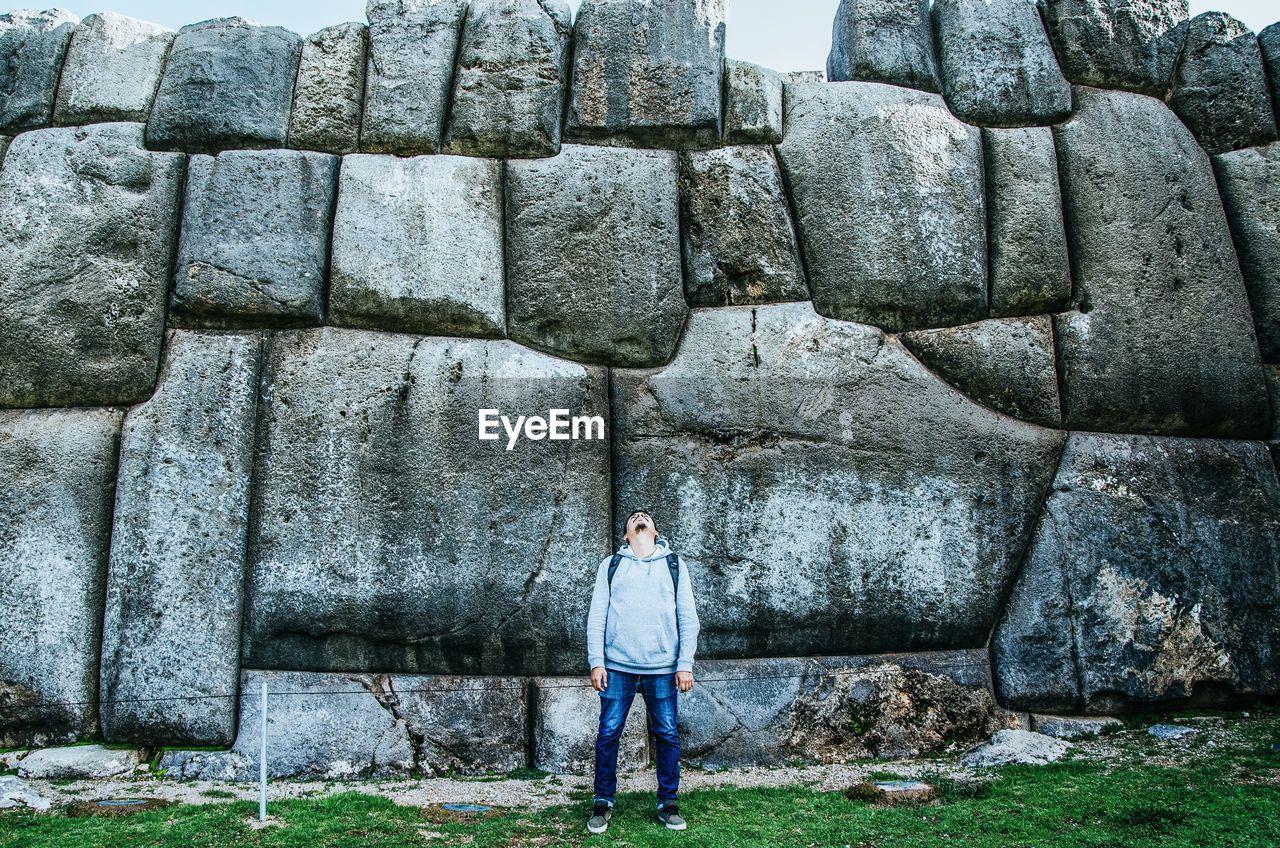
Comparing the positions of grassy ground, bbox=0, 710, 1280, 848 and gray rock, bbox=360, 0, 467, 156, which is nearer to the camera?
grassy ground, bbox=0, 710, 1280, 848

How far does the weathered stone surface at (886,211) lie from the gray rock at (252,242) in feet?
11.3

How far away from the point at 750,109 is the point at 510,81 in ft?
5.85

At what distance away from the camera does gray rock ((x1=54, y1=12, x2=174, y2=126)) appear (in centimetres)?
570

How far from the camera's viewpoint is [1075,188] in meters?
5.94

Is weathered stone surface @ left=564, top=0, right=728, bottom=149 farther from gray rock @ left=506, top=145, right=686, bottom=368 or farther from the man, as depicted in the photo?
the man

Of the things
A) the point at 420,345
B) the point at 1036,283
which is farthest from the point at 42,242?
the point at 1036,283

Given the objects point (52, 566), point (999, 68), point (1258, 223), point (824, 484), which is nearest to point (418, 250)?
point (52, 566)

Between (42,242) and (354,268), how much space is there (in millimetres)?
2132

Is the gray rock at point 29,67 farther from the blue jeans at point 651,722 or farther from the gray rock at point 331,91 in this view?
the blue jeans at point 651,722

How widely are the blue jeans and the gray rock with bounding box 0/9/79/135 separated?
5748mm

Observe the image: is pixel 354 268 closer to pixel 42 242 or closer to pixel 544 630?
pixel 42 242

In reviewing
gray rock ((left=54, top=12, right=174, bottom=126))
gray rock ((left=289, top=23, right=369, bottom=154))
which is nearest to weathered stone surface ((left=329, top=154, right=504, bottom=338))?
gray rock ((left=289, top=23, right=369, bottom=154))


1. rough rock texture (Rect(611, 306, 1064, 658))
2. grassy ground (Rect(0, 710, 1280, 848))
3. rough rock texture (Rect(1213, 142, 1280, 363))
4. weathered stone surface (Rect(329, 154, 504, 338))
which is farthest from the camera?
rough rock texture (Rect(1213, 142, 1280, 363))

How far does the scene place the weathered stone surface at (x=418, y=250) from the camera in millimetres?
5371
